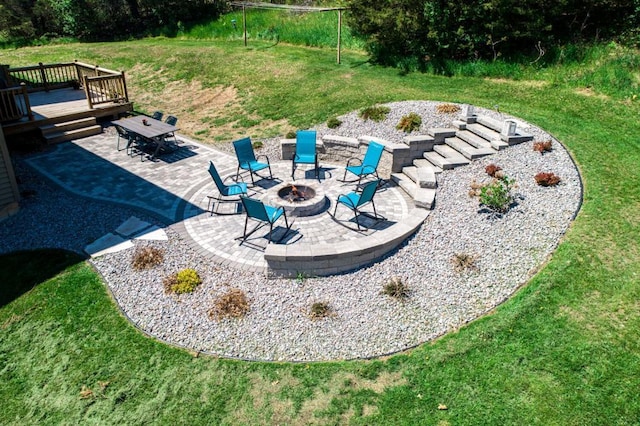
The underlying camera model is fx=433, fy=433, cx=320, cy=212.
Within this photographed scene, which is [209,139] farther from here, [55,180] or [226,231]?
[226,231]

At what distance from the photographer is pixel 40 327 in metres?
7.52

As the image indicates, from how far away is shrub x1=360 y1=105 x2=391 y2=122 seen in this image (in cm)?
1435

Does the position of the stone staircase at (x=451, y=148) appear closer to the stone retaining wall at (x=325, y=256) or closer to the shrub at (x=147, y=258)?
the stone retaining wall at (x=325, y=256)

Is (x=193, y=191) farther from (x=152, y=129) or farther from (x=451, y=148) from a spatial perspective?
(x=451, y=148)

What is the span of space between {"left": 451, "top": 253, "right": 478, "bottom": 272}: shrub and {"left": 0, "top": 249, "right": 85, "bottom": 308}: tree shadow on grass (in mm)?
7628

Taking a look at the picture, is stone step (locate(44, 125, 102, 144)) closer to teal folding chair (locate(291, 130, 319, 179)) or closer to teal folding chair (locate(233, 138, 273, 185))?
teal folding chair (locate(233, 138, 273, 185))

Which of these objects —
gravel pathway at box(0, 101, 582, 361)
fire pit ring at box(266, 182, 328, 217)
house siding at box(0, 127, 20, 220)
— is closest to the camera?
gravel pathway at box(0, 101, 582, 361)

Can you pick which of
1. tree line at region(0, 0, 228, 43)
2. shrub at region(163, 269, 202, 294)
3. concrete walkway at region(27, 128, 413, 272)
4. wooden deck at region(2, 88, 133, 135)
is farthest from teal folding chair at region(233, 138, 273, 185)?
tree line at region(0, 0, 228, 43)

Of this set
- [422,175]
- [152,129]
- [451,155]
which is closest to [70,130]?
[152,129]

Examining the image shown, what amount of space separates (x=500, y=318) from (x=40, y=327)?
785 centimetres

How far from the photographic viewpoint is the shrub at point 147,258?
8.78 meters

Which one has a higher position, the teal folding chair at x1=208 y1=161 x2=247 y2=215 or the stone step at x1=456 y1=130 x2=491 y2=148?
the stone step at x1=456 y1=130 x2=491 y2=148

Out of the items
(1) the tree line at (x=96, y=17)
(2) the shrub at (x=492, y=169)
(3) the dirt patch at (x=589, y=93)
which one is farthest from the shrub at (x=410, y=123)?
(1) the tree line at (x=96, y=17)

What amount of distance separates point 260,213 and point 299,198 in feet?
6.36
